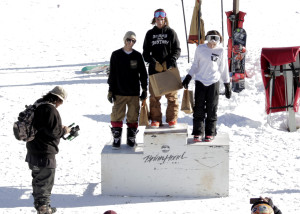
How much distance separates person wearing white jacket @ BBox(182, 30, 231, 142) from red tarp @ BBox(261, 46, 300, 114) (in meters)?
2.30

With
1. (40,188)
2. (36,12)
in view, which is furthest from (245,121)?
(36,12)

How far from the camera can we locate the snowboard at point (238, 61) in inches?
416

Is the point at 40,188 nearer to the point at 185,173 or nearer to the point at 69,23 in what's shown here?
the point at 185,173

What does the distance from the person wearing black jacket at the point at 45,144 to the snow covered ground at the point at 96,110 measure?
1.62 feet

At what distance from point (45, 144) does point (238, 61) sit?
21.6ft

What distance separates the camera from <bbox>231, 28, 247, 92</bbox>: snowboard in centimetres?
1058

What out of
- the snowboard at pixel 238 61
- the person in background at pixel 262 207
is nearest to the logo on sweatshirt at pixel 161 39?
the person in background at pixel 262 207

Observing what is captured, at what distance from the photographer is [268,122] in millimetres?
9164

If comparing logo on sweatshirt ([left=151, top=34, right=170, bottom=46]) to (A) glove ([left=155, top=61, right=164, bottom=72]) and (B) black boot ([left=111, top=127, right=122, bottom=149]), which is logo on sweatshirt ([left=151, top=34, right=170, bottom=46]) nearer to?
(A) glove ([left=155, top=61, right=164, bottom=72])

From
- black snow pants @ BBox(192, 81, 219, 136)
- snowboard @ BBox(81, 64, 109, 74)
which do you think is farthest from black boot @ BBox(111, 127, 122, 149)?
snowboard @ BBox(81, 64, 109, 74)

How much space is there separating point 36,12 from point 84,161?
1527 centimetres

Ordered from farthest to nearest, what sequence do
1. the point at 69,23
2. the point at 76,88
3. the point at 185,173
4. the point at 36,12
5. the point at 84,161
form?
the point at 36,12 < the point at 69,23 < the point at 76,88 < the point at 84,161 < the point at 185,173

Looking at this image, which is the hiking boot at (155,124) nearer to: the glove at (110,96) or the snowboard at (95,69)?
the glove at (110,96)

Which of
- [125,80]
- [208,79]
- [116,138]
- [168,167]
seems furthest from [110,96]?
[208,79]
